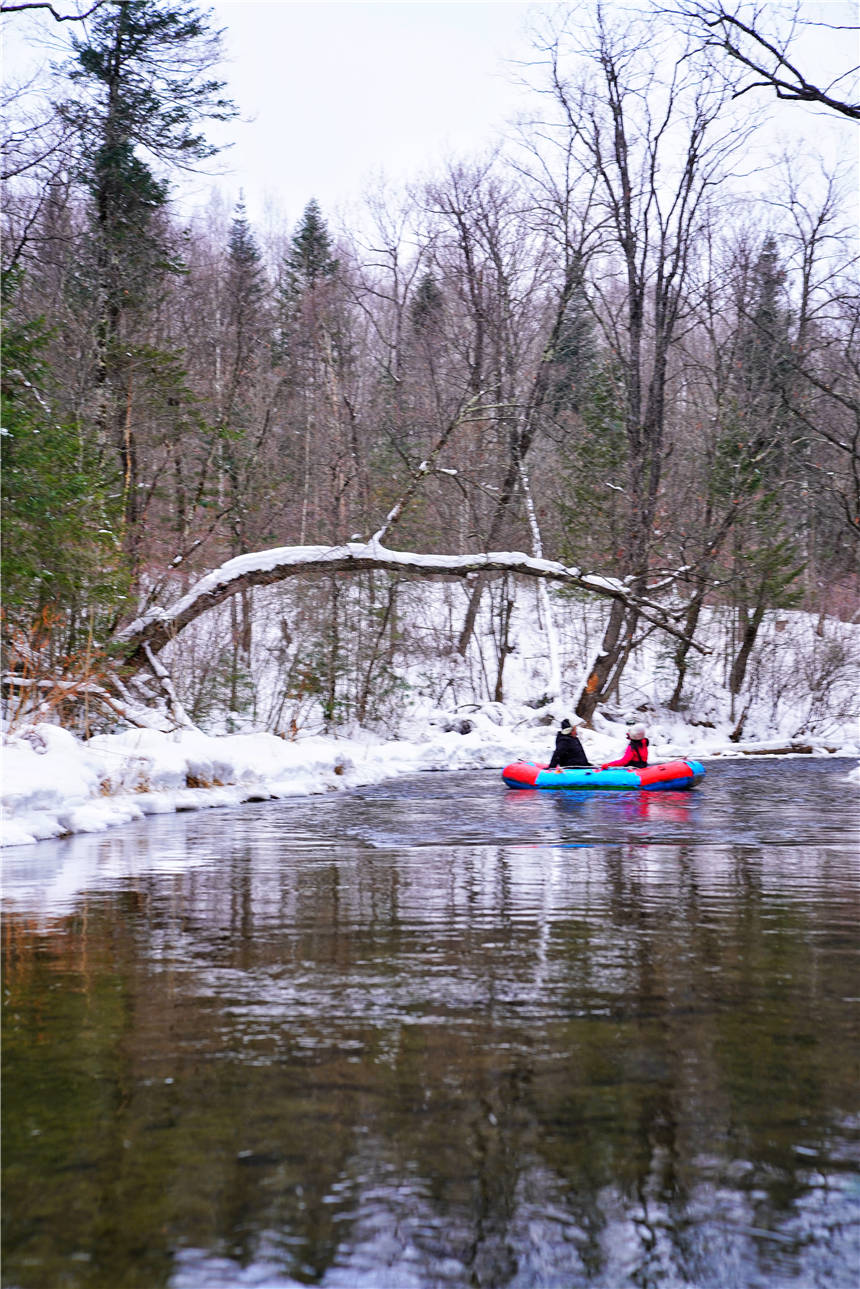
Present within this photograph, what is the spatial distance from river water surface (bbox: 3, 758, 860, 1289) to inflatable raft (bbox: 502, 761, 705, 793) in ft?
32.5

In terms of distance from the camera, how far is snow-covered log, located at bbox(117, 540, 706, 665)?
2122cm

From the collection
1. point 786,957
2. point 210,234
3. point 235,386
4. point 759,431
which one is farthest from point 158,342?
point 210,234

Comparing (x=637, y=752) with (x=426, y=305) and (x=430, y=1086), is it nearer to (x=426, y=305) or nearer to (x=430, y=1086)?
(x=430, y=1086)

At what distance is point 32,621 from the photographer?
54.2 feet

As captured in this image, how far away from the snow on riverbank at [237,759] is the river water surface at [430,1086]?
3.94 metres

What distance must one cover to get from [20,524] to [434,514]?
18.6 metres

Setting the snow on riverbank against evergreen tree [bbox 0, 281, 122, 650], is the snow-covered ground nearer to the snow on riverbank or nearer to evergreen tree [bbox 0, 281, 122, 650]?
the snow on riverbank

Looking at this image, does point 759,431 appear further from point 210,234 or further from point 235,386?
point 210,234

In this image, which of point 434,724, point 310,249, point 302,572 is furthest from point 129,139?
point 310,249

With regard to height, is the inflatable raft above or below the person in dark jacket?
below

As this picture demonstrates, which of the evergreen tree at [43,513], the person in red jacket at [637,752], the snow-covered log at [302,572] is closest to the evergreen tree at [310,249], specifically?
the snow-covered log at [302,572]

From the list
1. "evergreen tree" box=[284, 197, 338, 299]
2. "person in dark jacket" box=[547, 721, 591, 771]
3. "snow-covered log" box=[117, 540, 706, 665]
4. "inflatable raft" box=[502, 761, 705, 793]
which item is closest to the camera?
"inflatable raft" box=[502, 761, 705, 793]

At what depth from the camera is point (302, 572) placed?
2212cm

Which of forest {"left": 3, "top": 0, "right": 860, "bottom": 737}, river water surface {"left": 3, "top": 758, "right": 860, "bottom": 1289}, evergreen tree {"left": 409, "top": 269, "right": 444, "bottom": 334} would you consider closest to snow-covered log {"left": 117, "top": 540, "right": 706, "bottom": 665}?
forest {"left": 3, "top": 0, "right": 860, "bottom": 737}
